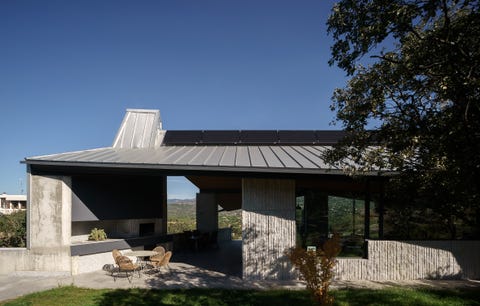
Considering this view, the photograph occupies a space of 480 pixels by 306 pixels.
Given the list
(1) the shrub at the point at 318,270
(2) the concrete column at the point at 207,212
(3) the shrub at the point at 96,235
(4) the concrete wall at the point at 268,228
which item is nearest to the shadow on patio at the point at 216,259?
(4) the concrete wall at the point at 268,228

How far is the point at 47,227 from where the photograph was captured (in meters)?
10.1

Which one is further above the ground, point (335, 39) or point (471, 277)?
point (335, 39)

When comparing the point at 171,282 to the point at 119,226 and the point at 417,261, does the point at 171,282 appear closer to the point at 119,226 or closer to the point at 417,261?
the point at 119,226

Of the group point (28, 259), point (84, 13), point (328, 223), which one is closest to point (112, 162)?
point (28, 259)

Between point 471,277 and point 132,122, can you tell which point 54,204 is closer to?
point 132,122

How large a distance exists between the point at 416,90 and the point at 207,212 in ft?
48.3

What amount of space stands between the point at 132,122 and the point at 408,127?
13494 millimetres

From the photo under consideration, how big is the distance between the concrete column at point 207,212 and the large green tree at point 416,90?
12.6 metres

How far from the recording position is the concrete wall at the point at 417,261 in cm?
951

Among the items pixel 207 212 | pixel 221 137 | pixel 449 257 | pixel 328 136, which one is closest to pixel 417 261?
pixel 449 257

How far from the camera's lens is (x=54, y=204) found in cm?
1020

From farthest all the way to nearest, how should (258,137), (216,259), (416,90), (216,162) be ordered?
(258,137) < (216,259) < (216,162) < (416,90)

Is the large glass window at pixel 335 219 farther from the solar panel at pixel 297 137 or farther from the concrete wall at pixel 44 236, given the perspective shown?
the concrete wall at pixel 44 236

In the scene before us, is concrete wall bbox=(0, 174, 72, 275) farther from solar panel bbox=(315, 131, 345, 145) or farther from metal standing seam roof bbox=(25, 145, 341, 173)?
solar panel bbox=(315, 131, 345, 145)
